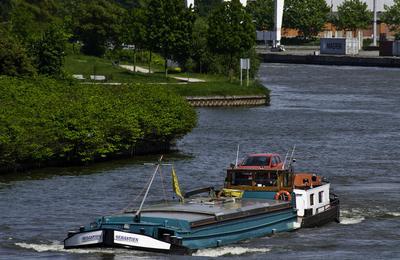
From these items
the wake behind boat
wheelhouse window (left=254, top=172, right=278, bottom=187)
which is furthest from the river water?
wheelhouse window (left=254, top=172, right=278, bottom=187)

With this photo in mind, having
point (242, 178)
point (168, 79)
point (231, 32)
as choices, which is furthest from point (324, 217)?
point (231, 32)

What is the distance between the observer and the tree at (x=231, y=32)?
14950cm

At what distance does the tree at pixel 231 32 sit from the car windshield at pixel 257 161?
91.5 meters

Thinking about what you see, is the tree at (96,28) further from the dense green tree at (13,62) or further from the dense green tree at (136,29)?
the dense green tree at (13,62)

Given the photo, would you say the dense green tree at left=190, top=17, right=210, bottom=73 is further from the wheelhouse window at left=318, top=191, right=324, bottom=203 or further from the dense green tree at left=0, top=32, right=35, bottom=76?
the wheelhouse window at left=318, top=191, right=324, bottom=203

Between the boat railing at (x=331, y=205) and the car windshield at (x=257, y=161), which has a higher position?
the car windshield at (x=257, y=161)

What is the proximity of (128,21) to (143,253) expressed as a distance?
121 m

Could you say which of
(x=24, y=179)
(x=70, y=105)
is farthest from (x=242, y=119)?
(x=24, y=179)

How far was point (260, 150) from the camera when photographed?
293 feet

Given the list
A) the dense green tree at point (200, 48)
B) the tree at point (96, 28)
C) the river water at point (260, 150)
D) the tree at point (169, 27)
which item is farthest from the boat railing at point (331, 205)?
the tree at point (96, 28)

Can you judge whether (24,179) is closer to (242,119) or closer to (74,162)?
(74,162)

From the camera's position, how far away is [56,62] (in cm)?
12331

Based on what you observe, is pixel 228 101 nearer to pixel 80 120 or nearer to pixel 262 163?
pixel 80 120

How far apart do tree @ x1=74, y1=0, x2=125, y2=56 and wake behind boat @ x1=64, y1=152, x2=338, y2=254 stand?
11462cm
